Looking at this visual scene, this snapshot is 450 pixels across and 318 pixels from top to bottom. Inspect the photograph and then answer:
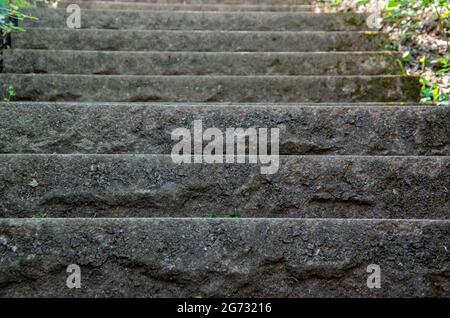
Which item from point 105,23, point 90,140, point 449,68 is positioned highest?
point 105,23

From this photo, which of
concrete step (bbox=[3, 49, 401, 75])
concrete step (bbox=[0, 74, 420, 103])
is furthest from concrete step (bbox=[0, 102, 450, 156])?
concrete step (bbox=[3, 49, 401, 75])

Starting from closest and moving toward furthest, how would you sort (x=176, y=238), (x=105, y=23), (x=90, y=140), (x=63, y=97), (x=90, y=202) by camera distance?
(x=176, y=238), (x=90, y=202), (x=90, y=140), (x=63, y=97), (x=105, y=23)

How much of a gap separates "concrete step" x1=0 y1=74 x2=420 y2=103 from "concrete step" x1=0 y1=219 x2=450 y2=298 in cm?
113

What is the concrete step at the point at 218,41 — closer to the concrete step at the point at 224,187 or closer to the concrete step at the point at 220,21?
the concrete step at the point at 220,21

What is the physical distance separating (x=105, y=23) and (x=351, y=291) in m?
2.48

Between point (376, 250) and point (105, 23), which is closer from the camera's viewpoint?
point (376, 250)

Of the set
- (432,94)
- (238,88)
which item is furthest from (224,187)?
(432,94)

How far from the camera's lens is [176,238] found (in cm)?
142

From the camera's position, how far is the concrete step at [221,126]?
1.88m

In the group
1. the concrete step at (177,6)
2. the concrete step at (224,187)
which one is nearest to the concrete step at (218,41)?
the concrete step at (177,6)
